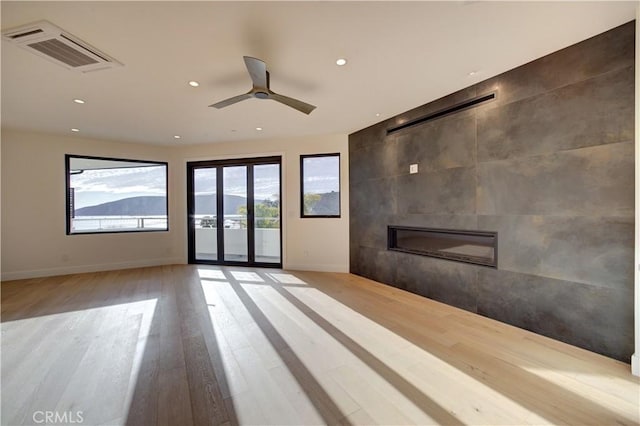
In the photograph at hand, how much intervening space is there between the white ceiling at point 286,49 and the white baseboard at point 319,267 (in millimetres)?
2734

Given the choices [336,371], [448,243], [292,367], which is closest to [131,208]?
[292,367]

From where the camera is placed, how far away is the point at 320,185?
5.14 m

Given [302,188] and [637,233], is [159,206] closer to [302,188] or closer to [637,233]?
[302,188]

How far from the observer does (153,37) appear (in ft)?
6.73

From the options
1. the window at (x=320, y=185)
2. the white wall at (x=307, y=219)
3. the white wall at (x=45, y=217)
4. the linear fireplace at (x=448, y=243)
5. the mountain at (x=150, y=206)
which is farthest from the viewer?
the mountain at (x=150, y=206)

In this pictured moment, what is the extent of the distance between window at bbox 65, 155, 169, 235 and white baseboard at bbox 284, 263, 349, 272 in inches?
A: 115

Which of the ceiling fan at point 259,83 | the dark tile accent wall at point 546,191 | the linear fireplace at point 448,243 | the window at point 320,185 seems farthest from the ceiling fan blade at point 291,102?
the window at point 320,185

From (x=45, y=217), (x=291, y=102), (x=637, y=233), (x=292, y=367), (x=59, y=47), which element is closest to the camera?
(x=637, y=233)

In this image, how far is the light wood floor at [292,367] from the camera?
5.04ft

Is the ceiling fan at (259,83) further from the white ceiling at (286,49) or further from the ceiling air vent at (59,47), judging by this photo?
the ceiling air vent at (59,47)

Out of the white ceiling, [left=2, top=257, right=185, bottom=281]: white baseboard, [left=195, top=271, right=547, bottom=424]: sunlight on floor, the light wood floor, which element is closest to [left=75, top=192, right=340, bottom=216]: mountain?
[left=2, top=257, right=185, bottom=281]: white baseboard

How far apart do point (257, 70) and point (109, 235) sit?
502cm

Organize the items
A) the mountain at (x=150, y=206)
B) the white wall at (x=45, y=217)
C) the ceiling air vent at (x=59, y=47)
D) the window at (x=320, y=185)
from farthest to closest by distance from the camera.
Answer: the mountain at (x=150, y=206)
the window at (x=320, y=185)
the white wall at (x=45, y=217)
the ceiling air vent at (x=59, y=47)

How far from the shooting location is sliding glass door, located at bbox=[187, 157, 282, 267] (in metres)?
5.42
